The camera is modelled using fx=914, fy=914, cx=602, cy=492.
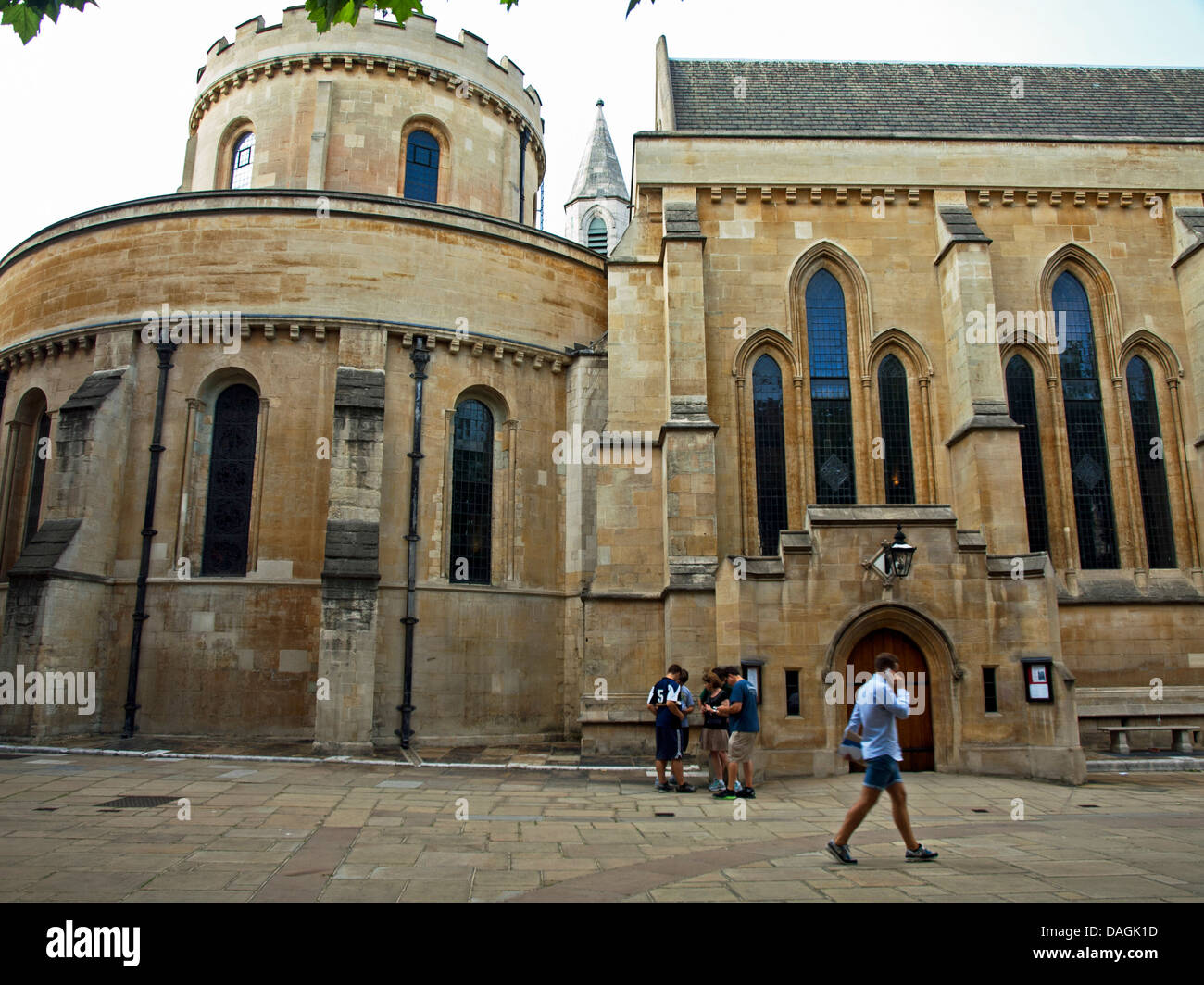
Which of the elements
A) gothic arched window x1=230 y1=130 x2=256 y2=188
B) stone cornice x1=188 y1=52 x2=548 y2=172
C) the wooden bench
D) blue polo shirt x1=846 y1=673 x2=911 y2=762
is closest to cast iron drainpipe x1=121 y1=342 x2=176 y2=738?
gothic arched window x1=230 y1=130 x2=256 y2=188

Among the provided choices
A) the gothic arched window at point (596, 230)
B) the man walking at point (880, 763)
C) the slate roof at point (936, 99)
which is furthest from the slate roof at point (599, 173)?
the man walking at point (880, 763)

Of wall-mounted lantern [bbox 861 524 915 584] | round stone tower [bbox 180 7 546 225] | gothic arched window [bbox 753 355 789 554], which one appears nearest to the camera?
wall-mounted lantern [bbox 861 524 915 584]

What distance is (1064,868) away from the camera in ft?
24.4

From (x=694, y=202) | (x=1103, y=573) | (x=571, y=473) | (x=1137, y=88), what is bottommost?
(x=1103, y=573)

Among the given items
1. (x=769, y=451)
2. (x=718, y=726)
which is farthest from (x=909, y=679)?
(x=769, y=451)

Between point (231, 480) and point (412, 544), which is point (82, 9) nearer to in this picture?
point (412, 544)

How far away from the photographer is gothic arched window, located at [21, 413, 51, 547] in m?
19.7

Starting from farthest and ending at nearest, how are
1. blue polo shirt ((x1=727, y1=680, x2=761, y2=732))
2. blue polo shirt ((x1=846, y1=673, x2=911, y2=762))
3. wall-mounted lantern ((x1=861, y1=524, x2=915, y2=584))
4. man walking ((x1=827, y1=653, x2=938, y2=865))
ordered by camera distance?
wall-mounted lantern ((x1=861, y1=524, x2=915, y2=584)), blue polo shirt ((x1=727, y1=680, x2=761, y2=732)), blue polo shirt ((x1=846, y1=673, x2=911, y2=762)), man walking ((x1=827, y1=653, x2=938, y2=865))

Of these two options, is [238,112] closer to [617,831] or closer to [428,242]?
[428,242]

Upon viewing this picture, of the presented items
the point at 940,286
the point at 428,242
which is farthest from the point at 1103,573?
the point at 428,242

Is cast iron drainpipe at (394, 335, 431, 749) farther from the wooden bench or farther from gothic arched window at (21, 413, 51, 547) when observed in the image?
the wooden bench

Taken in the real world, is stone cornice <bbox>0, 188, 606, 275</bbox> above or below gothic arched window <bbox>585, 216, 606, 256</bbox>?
below

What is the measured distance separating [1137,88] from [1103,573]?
14.0m

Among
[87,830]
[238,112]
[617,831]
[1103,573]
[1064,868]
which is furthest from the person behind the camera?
[238,112]
